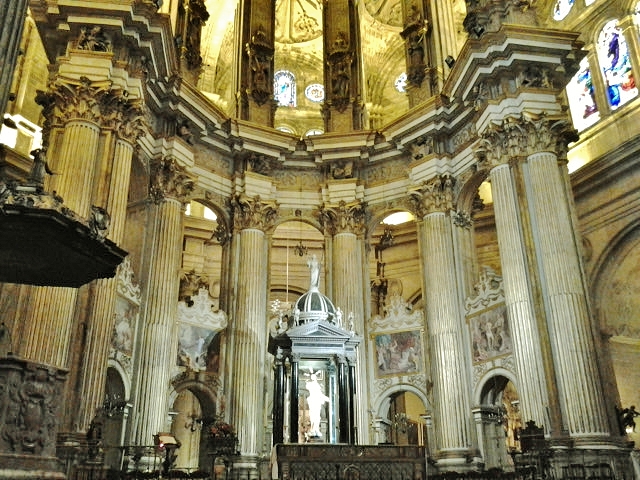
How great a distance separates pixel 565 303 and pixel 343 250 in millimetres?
8447

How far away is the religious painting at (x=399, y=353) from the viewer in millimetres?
21547

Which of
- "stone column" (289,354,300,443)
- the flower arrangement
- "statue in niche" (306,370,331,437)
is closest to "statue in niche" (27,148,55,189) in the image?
"stone column" (289,354,300,443)

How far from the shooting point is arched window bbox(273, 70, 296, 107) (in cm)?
3353

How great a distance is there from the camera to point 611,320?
2252 cm

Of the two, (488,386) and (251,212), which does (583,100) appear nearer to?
(488,386)

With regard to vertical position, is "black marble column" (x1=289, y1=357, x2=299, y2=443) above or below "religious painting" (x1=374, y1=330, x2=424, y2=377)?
below

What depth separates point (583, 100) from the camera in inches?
954

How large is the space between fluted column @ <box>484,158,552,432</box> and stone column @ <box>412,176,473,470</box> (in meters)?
2.61

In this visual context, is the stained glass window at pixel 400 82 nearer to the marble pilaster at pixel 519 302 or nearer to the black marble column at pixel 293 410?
the marble pilaster at pixel 519 302

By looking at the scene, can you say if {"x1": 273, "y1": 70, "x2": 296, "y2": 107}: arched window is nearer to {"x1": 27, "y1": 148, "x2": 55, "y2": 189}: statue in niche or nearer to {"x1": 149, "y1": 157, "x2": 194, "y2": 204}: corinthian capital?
{"x1": 149, "y1": 157, "x2": 194, "y2": 204}: corinthian capital

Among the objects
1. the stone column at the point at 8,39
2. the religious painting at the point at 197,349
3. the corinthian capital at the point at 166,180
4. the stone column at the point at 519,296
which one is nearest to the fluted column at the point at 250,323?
the religious painting at the point at 197,349

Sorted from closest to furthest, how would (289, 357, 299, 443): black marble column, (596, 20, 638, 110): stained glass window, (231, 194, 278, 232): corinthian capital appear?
1. (289, 357, 299, 443): black marble column
2. (596, 20, 638, 110): stained glass window
3. (231, 194, 278, 232): corinthian capital

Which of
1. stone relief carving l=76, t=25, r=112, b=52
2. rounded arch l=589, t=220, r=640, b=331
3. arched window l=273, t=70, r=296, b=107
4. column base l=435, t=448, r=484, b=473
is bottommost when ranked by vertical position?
column base l=435, t=448, r=484, b=473

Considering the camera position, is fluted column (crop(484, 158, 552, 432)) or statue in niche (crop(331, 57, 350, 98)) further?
statue in niche (crop(331, 57, 350, 98))
